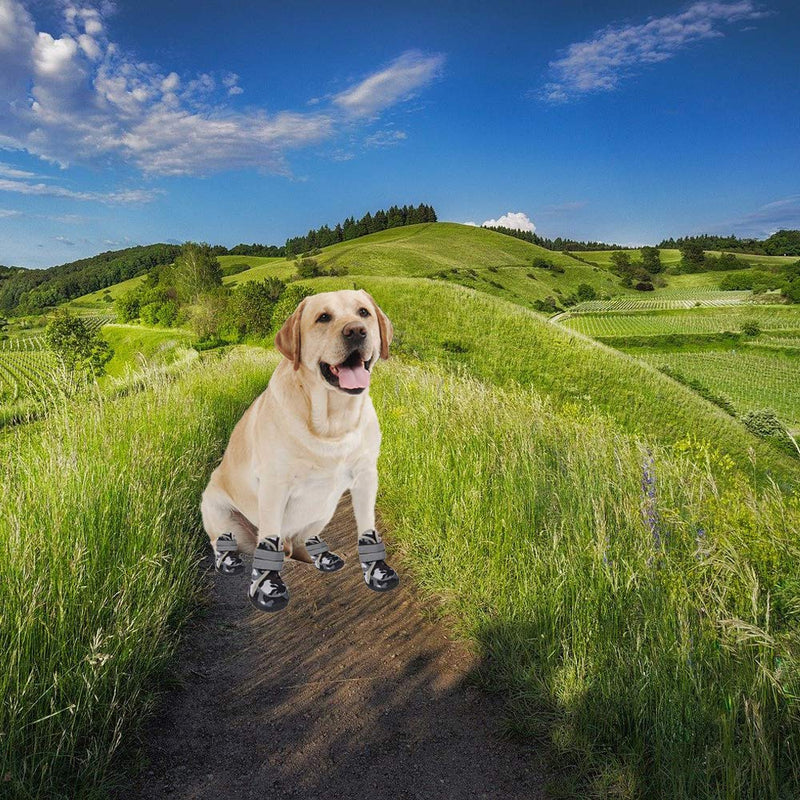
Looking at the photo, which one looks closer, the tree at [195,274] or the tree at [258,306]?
the tree at [258,306]

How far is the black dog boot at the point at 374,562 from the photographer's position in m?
3.64

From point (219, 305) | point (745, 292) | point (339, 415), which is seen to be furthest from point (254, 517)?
point (745, 292)

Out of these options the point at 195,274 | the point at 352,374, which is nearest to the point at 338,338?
the point at 352,374

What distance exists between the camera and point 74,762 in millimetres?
2850

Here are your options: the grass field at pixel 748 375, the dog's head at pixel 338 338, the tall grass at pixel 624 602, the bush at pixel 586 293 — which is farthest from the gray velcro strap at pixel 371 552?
the bush at pixel 586 293

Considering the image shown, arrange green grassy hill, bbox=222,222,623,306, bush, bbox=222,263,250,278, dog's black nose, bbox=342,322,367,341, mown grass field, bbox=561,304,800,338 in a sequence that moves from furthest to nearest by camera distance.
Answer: green grassy hill, bbox=222,222,623,306
mown grass field, bbox=561,304,800,338
bush, bbox=222,263,250,278
dog's black nose, bbox=342,322,367,341

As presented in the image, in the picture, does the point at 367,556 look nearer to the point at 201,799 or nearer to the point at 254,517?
the point at 254,517

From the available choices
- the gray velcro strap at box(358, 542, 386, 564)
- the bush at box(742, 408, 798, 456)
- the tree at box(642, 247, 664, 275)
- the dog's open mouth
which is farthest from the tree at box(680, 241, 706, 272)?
the dog's open mouth

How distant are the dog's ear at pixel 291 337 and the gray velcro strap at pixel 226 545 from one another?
62.2 inches

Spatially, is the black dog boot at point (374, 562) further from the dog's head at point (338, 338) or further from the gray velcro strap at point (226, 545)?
the dog's head at point (338, 338)

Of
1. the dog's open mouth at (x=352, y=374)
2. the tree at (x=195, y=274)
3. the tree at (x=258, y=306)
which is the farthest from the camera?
the tree at (x=195, y=274)

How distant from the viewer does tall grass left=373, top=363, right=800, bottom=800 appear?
2781mm

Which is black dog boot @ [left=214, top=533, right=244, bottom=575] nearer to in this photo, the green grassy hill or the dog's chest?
the dog's chest

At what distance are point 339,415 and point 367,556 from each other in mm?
1136
